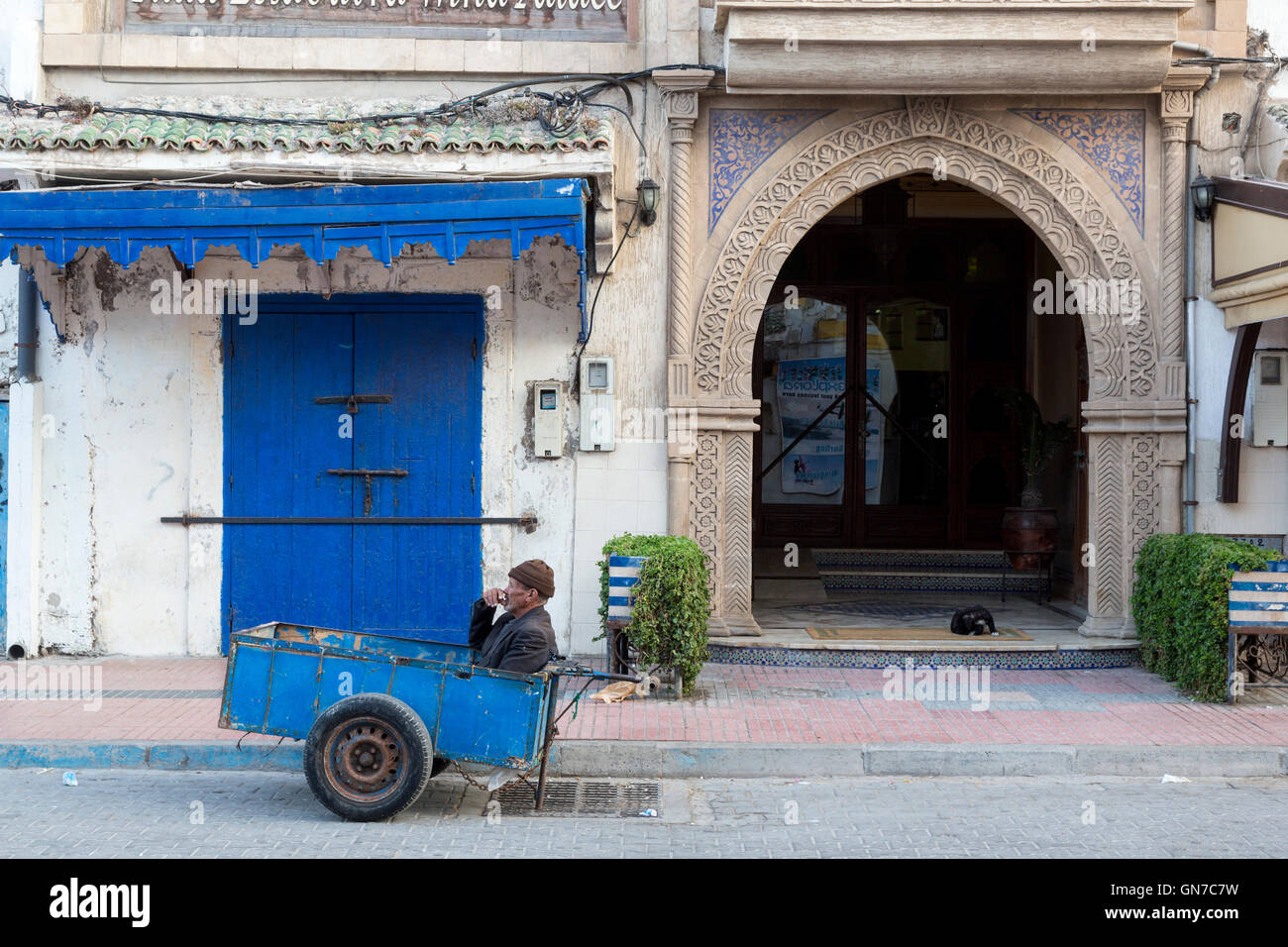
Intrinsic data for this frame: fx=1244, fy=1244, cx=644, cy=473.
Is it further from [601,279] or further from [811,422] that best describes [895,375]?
[601,279]

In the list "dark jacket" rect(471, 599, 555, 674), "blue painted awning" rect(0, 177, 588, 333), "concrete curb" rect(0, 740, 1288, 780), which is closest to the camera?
"dark jacket" rect(471, 599, 555, 674)

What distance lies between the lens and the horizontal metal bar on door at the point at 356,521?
32.0 ft

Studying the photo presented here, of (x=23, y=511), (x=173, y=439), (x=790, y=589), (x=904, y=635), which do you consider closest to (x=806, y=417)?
(x=790, y=589)

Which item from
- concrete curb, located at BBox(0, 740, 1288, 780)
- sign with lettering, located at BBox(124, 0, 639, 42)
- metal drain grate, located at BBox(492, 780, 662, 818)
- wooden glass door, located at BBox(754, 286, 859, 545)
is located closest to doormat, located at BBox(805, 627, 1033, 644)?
concrete curb, located at BBox(0, 740, 1288, 780)

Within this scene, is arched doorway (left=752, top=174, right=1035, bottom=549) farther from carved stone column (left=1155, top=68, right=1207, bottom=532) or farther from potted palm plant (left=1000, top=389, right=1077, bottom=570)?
carved stone column (left=1155, top=68, right=1207, bottom=532)

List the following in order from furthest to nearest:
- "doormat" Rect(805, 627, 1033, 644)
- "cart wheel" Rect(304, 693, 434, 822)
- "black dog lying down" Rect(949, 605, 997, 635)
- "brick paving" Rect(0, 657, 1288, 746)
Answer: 1. "black dog lying down" Rect(949, 605, 997, 635)
2. "doormat" Rect(805, 627, 1033, 644)
3. "brick paving" Rect(0, 657, 1288, 746)
4. "cart wheel" Rect(304, 693, 434, 822)

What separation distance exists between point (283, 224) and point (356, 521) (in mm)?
2459

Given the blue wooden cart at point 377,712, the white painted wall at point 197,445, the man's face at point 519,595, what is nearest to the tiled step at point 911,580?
the white painted wall at point 197,445

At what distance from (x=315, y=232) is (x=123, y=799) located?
12.8 feet

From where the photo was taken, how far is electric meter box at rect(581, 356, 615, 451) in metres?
9.68

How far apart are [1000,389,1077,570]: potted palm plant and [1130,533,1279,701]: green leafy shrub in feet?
8.61

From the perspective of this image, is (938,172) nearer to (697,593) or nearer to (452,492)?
(697,593)

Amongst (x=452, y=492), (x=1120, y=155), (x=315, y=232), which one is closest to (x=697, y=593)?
(x=452, y=492)

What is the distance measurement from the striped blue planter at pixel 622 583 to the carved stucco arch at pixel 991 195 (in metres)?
1.35
